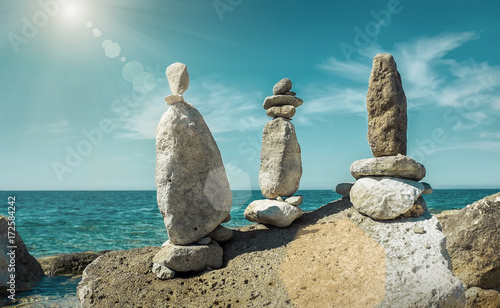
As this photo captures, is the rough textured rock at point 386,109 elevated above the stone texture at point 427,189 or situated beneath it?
elevated above

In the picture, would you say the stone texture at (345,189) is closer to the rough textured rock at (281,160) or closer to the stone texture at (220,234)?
the rough textured rock at (281,160)

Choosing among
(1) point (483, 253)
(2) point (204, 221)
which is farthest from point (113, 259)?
(1) point (483, 253)

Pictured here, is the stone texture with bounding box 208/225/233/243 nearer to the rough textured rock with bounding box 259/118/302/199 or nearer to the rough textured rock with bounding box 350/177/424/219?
the rough textured rock with bounding box 259/118/302/199

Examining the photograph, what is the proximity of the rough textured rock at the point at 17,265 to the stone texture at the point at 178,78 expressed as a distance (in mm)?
6668

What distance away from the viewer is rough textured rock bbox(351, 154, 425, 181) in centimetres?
827

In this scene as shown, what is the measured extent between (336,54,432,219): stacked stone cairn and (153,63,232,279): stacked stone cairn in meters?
3.45

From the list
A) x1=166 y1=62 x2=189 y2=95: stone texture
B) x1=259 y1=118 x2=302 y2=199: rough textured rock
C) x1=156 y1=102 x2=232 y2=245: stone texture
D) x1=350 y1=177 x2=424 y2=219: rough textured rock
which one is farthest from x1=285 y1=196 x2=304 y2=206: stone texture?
x1=166 y1=62 x2=189 y2=95: stone texture

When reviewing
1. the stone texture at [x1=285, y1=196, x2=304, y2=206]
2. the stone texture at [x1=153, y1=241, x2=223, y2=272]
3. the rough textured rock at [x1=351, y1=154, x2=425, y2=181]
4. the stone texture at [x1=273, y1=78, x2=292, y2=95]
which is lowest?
the stone texture at [x1=153, y1=241, x2=223, y2=272]

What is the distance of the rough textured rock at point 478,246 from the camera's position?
25.2 feet

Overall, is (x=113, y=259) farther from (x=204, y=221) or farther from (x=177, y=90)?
(x=177, y=90)

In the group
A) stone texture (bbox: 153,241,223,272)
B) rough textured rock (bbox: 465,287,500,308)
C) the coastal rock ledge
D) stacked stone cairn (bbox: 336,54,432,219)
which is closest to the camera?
the coastal rock ledge

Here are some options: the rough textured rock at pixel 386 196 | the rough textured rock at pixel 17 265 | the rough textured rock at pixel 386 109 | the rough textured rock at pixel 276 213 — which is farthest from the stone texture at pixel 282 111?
the rough textured rock at pixel 17 265

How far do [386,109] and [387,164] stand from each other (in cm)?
140

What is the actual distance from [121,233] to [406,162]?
15552mm
